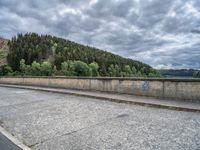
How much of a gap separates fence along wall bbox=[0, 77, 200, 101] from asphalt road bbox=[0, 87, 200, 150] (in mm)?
2125

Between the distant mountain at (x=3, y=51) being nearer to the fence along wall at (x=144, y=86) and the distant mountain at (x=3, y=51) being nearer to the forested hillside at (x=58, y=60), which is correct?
the forested hillside at (x=58, y=60)

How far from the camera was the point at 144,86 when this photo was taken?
40.0 ft

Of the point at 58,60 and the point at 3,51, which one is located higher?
the point at 3,51

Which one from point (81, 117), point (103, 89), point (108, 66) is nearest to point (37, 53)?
point (108, 66)

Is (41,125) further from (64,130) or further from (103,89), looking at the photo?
(103,89)

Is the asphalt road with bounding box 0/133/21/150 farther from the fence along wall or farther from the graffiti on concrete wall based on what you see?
the graffiti on concrete wall

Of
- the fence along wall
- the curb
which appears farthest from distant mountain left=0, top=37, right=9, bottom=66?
the curb

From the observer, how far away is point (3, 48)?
180 metres

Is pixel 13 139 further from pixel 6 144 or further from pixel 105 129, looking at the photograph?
pixel 105 129

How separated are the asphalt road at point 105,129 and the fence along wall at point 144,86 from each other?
2.12 m

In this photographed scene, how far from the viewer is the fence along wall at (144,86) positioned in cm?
1007

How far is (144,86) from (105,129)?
21.2 ft

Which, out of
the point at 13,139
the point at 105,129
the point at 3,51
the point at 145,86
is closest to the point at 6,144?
the point at 13,139

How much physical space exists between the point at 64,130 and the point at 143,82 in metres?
6.84
